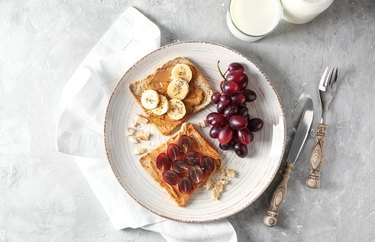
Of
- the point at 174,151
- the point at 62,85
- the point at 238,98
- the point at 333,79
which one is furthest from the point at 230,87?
the point at 62,85

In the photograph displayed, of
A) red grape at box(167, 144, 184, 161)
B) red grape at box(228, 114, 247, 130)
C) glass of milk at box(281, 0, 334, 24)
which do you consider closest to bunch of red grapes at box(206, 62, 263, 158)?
red grape at box(228, 114, 247, 130)

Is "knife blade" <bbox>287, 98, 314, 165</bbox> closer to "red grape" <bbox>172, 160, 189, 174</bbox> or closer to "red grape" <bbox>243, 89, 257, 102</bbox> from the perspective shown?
"red grape" <bbox>243, 89, 257, 102</bbox>

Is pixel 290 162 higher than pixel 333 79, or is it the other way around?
pixel 333 79

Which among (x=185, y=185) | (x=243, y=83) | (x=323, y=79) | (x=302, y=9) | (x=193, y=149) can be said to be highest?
(x=302, y=9)

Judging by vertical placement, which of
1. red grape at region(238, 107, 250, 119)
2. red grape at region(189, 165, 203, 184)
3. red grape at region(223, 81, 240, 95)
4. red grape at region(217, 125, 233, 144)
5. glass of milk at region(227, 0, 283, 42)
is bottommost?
red grape at region(189, 165, 203, 184)

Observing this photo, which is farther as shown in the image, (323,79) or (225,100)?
(323,79)

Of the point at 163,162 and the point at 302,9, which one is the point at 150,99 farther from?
the point at 302,9
